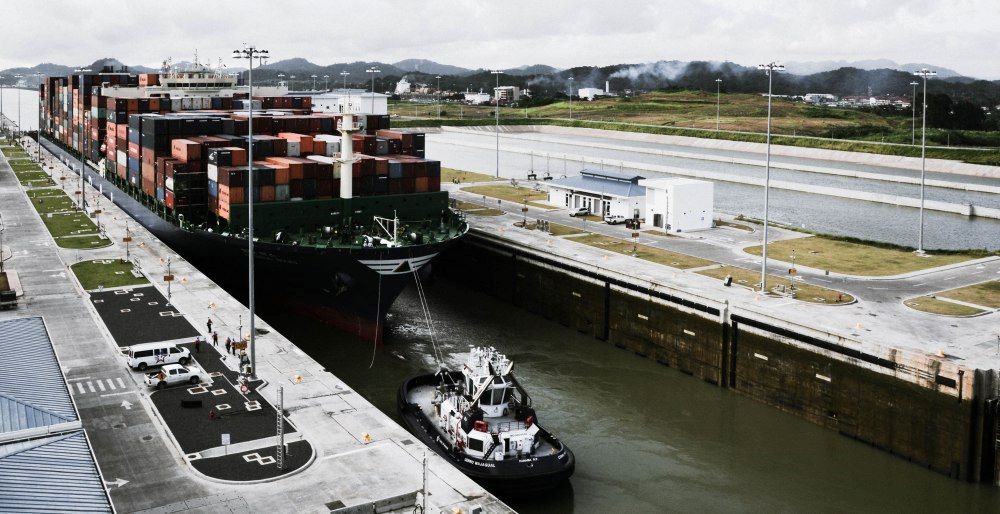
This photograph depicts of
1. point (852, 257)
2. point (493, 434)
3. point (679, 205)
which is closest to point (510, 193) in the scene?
point (679, 205)

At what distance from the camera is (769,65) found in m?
55.2

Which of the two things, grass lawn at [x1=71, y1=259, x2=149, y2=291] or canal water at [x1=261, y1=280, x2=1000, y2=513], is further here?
grass lawn at [x1=71, y1=259, x2=149, y2=291]

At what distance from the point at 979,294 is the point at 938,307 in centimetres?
505

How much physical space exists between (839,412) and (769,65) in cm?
2189

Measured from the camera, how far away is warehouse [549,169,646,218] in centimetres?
7744

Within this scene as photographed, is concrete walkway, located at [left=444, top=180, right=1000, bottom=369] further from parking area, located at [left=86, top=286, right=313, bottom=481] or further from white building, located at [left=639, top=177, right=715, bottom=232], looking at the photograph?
parking area, located at [left=86, top=286, right=313, bottom=481]

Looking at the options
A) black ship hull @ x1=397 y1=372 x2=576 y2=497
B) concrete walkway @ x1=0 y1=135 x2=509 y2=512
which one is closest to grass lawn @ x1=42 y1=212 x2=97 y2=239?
concrete walkway @ x1=0 y1=135 x2=509 y2=512

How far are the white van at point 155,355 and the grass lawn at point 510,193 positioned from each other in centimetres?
5037

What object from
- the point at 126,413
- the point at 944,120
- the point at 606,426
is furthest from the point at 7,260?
the point at 944,120

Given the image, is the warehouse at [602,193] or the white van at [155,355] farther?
the warehouse at [602,193]

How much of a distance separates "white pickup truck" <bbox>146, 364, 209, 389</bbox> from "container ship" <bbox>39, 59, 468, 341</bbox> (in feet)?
36.3

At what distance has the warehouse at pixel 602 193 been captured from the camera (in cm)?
7744

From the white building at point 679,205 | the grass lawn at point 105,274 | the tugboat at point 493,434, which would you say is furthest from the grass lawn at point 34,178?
the tugboat at point 493,434

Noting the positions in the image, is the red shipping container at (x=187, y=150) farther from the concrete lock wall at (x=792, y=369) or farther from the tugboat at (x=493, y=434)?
the tugboat at (x=493, y=434)
